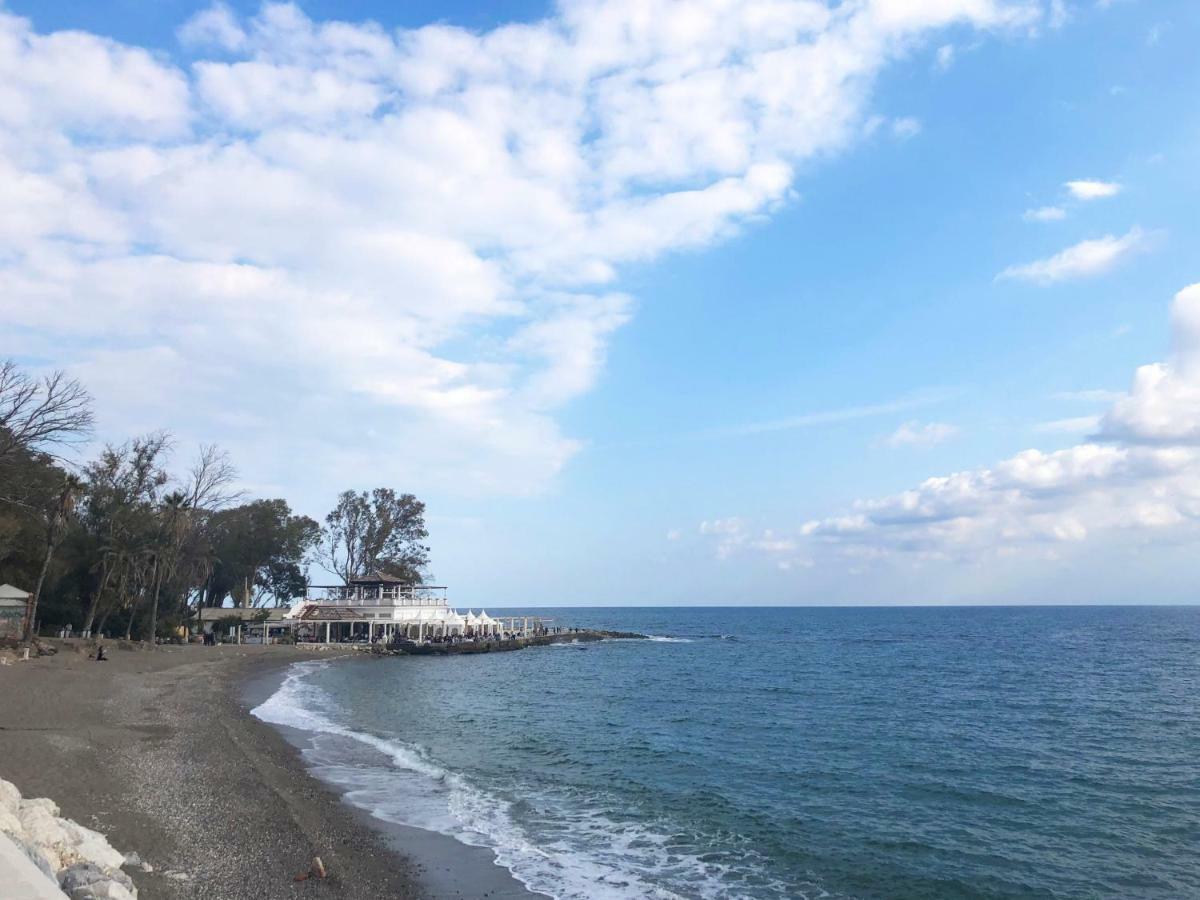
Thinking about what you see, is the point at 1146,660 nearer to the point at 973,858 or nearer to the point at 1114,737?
the point at 1114,737

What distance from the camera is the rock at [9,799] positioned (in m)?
10.1

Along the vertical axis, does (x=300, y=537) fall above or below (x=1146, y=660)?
above

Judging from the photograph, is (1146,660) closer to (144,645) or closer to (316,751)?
(316,751)

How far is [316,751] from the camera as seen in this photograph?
2378 centimetres

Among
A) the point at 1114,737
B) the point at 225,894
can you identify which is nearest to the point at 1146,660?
the point at 1114,737

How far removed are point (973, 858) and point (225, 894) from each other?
44.2 ft

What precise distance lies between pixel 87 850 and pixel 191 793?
22.0 feet

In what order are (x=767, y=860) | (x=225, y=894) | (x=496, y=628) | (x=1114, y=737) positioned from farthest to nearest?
1. (x=496, y=628)
2. (x=1114, y=737)
3. (x=767, y=860)
4. (x=225, y=894)

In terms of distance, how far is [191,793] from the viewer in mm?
16328

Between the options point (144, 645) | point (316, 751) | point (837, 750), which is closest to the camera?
point (316, 751)

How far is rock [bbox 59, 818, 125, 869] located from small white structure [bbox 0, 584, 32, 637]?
3249 cm

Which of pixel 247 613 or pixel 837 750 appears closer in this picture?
pixel 837 750

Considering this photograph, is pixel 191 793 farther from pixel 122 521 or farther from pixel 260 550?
pixel 260 550

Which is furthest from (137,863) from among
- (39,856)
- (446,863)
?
(446,863)
